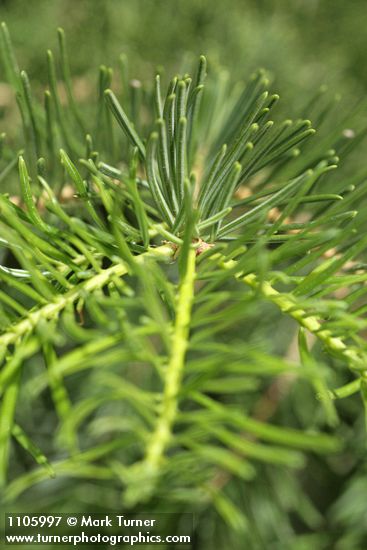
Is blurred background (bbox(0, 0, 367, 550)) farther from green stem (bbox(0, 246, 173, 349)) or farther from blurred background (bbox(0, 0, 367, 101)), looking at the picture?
green stem (bbox(0, 246, 173, 349))

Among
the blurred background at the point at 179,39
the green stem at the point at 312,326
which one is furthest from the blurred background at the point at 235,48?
the green stem at the point at 312,326

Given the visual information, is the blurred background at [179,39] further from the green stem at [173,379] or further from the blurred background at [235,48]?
the green stem at [173,379]

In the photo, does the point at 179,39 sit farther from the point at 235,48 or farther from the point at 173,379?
the point at 173,379

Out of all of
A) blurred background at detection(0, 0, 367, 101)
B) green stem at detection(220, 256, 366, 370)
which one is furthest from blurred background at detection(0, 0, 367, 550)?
green stem at detection(220, 256, 366, 370)

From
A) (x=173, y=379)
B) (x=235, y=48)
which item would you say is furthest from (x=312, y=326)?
(x=235, y=48)

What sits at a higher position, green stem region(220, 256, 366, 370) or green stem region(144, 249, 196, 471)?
green stem region(220, 256, 366, 370)

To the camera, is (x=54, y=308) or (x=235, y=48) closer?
(x=54, y=308)

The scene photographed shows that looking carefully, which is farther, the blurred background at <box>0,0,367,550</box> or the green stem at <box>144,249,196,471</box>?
the blurred background at <box>0,0,367,550</box>

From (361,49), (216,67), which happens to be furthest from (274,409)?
(361,49)

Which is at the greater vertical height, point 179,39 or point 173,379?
point 179,39
